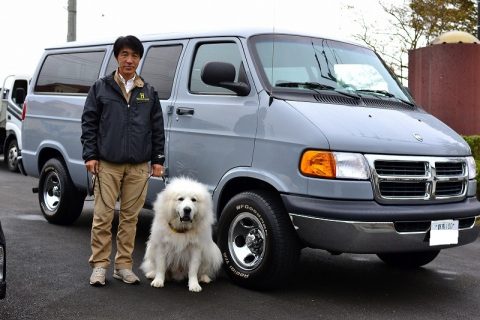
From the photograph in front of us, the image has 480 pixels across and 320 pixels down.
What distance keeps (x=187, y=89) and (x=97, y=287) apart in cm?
195

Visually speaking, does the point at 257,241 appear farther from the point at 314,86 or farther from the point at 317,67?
the point at 317,67

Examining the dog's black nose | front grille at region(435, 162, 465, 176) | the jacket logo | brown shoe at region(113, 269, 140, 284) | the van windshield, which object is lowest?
brown shoe at region(113, 269, 140, 284)

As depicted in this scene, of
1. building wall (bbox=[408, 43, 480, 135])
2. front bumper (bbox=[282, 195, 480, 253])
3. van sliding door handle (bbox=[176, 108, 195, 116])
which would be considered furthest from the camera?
building wall (bbox=[408, 43, 480, 135])

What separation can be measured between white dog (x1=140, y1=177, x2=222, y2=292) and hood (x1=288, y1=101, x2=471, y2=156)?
1.06 metres

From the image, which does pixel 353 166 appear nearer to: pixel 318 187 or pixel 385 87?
pixel 318 187

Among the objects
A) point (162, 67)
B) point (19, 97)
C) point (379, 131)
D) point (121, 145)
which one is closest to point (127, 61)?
point (121, 145)

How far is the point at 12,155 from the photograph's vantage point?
14.8 metres

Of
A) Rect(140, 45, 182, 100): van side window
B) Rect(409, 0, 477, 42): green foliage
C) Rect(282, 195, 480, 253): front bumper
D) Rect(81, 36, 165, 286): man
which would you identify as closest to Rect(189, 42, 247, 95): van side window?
Rect(140, 45, 182, 100): van side window

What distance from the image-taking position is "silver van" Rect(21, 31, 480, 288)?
4488 mm

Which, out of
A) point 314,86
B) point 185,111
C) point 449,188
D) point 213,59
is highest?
point 213,59

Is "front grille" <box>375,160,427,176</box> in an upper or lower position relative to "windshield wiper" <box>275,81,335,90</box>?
lower

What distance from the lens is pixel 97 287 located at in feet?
16.4

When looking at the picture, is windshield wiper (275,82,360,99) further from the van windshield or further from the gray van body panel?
the gray van body panel

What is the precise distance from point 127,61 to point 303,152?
160 cm
